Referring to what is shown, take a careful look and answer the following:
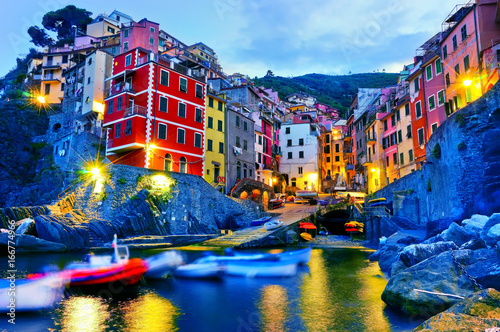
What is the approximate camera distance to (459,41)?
32.4m

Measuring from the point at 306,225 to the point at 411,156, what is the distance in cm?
1628

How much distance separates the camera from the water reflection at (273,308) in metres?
10.9

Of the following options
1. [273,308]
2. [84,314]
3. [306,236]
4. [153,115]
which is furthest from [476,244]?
[153,115]

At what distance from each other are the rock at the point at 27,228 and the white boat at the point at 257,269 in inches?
733

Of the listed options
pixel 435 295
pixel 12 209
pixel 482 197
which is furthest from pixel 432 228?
pixel 12 209

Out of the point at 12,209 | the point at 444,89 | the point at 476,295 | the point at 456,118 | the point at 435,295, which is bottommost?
the point at 435,295

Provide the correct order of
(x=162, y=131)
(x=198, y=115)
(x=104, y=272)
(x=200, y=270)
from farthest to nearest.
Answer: (x=198, y=115)
(x=162, y=131)
(x=200, y=270)
(x=104, y=272)

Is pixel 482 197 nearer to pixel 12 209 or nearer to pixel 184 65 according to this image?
pixel 12 209

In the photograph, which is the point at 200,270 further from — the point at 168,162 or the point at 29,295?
the point at 168,162

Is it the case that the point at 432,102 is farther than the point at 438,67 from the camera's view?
Yes

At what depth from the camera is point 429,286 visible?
10812 millimetres

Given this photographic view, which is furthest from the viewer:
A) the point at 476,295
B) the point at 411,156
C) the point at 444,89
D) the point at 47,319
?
the point at 411,156

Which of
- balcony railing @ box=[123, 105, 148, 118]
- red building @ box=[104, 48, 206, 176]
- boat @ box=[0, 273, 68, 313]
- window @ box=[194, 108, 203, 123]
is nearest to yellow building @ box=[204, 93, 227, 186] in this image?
window @ box=[194, 108, 203, 123]

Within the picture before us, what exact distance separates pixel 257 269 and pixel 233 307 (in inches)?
256
